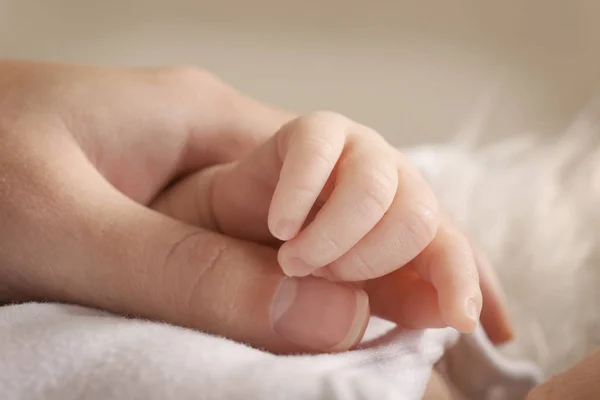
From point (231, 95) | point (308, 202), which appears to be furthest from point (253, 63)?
point (308, 202)

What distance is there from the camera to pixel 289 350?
1.12 ft

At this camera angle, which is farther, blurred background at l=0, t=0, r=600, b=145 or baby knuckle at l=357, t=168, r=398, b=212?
blurred background at l=0, t=0, r=600, b=145

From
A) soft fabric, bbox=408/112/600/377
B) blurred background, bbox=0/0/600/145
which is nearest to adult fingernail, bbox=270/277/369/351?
soft fabric, bbox=408/112/600/377

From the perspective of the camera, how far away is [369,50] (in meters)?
0.94

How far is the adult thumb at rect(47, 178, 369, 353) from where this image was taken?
34 cm

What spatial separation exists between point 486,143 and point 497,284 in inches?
Result: 14.2

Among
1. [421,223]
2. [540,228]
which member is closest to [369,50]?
[540,228]

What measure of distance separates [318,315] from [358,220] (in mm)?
49

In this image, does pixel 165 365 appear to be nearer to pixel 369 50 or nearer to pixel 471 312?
pixel 471 312

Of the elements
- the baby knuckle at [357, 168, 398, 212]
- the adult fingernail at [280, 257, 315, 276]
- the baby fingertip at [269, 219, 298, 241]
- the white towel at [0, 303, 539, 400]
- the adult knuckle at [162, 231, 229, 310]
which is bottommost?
the white towel at [0, 303, 539, 400]

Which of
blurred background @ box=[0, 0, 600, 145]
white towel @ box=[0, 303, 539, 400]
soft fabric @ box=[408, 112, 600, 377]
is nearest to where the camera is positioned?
white towel @ box=[0, 303, 539, 400]

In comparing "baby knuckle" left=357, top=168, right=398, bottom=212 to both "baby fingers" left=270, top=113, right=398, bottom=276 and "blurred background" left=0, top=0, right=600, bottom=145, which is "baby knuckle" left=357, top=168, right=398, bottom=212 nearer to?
"baby fingers" left=270, top=113, right=398, bottom=276

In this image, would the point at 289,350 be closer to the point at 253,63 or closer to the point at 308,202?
the point at 308,202

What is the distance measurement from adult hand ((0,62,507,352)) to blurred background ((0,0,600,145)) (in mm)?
460
